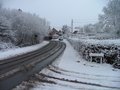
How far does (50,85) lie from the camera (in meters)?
11.9

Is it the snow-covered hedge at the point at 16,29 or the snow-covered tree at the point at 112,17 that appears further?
the snow-covered tree at the point at 112,17

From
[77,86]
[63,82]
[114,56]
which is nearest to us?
[77,86]

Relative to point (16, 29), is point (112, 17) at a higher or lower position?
higher

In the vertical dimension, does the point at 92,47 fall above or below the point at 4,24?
below

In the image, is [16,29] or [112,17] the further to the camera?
[16,29]

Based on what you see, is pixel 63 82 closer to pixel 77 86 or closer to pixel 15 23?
pixel 77 86

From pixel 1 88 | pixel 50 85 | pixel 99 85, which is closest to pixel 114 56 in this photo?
pixel 99 85

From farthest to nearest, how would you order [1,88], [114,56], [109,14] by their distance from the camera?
1. [109,14]
2. [114,56]
3. [1,88]

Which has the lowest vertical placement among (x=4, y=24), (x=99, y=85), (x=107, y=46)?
(x=99, y=85)

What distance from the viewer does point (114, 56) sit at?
20.6m

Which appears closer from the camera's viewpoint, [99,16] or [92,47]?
[92,47]

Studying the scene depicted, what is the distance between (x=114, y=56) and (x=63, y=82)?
366 inches

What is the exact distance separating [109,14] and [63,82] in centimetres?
4111

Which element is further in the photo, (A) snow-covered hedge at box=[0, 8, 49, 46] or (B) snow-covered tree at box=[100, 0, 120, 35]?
(B) snow-covered tree at box=[100, 0, 120, 35]
